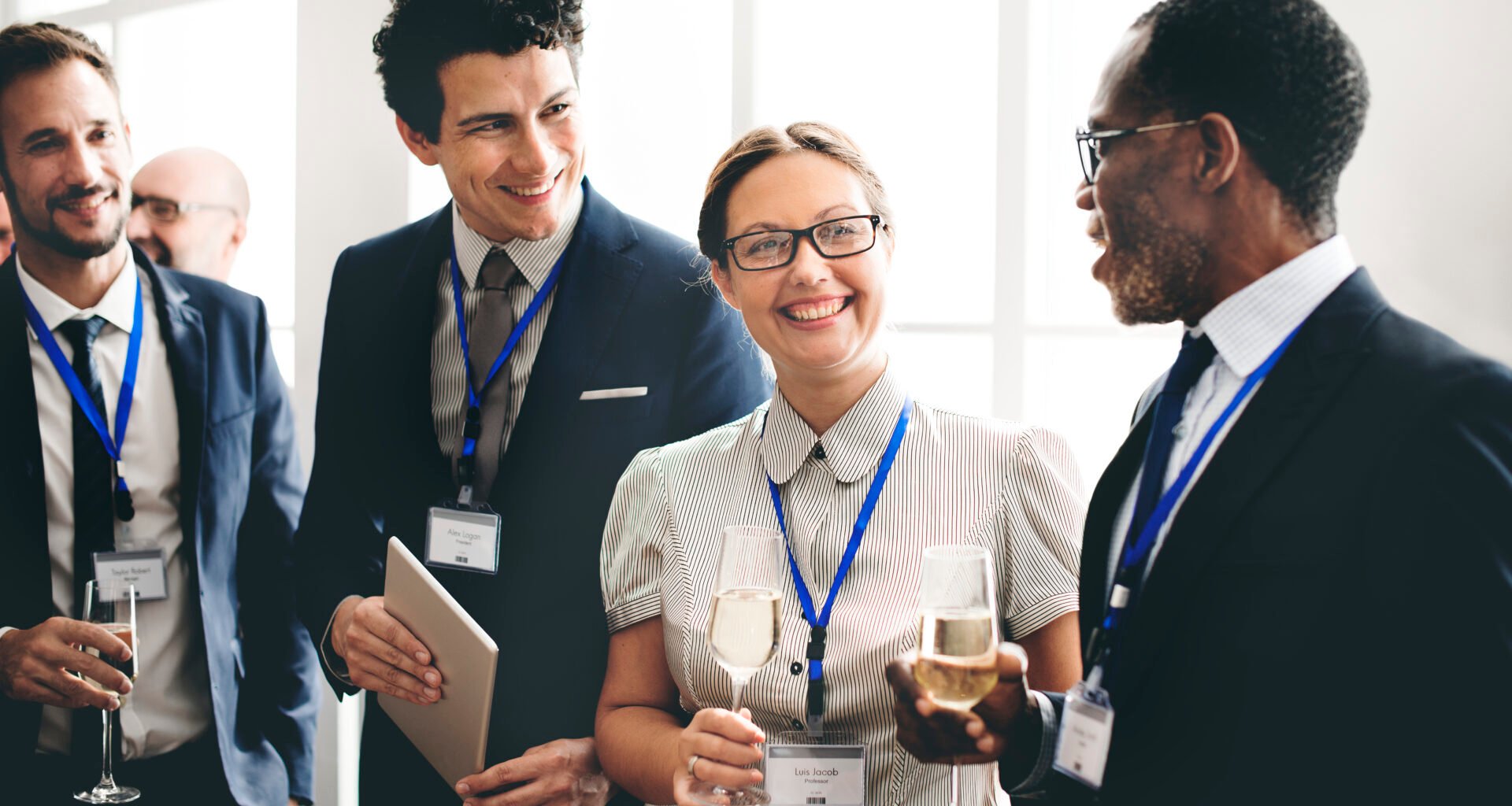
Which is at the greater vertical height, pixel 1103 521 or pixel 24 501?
pixel 1103 521

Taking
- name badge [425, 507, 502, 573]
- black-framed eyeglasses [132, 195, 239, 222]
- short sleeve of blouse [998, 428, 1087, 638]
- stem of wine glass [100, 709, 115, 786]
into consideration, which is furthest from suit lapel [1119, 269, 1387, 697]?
black-framed eyeglasses [132, 195, 239, 222]

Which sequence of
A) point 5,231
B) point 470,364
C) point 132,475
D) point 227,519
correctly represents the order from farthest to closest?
1. point 5,231
2. point 227,519
3. point 132,475
4. point 470,364

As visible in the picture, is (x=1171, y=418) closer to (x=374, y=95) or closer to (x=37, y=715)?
(x=37, y=715)

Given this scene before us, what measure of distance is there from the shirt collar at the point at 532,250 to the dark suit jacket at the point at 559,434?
41mm

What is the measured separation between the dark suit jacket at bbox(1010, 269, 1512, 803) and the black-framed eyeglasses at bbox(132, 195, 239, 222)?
12.7 ft

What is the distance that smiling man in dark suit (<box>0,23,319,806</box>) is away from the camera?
109 inches

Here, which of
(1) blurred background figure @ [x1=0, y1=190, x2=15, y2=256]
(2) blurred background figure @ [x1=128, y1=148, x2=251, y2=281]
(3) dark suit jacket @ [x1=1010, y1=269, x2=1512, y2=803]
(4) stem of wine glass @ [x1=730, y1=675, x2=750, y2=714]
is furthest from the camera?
(2) blurred background figure @ [x1=128, y1=148, x2=251, y2=281]

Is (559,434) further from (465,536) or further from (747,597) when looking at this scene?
(747,597)

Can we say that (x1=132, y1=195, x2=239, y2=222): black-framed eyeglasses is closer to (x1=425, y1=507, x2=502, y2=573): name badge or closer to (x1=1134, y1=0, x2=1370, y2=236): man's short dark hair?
(x1=425, y1=507, x2=502, y2=573): name badge

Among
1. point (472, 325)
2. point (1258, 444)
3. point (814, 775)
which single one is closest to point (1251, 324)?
point (1258, 444)

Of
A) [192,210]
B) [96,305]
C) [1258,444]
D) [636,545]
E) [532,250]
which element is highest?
[192,210]

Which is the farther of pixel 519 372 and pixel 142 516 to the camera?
pixel 142 516

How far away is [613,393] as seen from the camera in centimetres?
235

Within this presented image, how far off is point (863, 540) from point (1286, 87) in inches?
36.3
